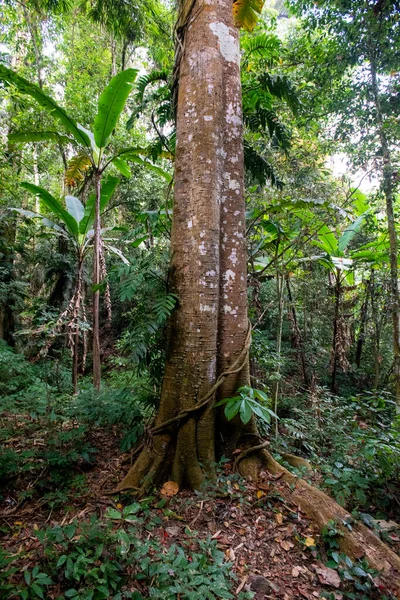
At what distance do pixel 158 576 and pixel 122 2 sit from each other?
769 cm

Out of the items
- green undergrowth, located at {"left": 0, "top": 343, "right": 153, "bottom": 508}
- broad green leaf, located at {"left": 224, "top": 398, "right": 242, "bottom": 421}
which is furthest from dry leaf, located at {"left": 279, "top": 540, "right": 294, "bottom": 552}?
green undergrowth, located at {"left": 0, "top": 343, "right": 153, "bottom": 508}

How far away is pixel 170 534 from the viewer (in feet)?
6.83

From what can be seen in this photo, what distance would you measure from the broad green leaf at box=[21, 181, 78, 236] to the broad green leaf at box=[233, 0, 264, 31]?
362 centimetres

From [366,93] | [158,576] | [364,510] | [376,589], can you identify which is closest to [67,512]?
[158,576]

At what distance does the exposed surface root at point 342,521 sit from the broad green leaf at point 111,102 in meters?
4.56

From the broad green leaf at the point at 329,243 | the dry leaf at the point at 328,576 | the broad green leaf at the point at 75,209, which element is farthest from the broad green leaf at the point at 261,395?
the broad green leaf at the point at 75,209

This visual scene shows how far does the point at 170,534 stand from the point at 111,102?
15.7 feet

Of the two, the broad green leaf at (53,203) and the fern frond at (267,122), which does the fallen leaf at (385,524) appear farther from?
the broad green leaf at (53,203)

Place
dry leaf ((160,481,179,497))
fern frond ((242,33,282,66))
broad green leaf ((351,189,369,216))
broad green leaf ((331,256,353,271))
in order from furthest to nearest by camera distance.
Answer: broad green leaf ((351,189,369,216))
broad green leaf ((331,256,353,271))
fern frond ((242,33,282,66))
dry leaf ((160,481,179,497))

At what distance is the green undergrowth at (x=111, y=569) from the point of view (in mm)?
1526

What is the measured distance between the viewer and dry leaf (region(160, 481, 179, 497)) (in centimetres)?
244

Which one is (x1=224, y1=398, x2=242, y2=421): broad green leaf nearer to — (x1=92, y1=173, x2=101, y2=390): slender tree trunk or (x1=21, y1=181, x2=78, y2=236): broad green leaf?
(x1=92, y1=173, x2=101, y2=390): slender tree trunk

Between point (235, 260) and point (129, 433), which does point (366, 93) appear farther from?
point (129, 433)

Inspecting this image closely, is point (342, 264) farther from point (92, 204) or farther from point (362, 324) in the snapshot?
point (92, 204)
